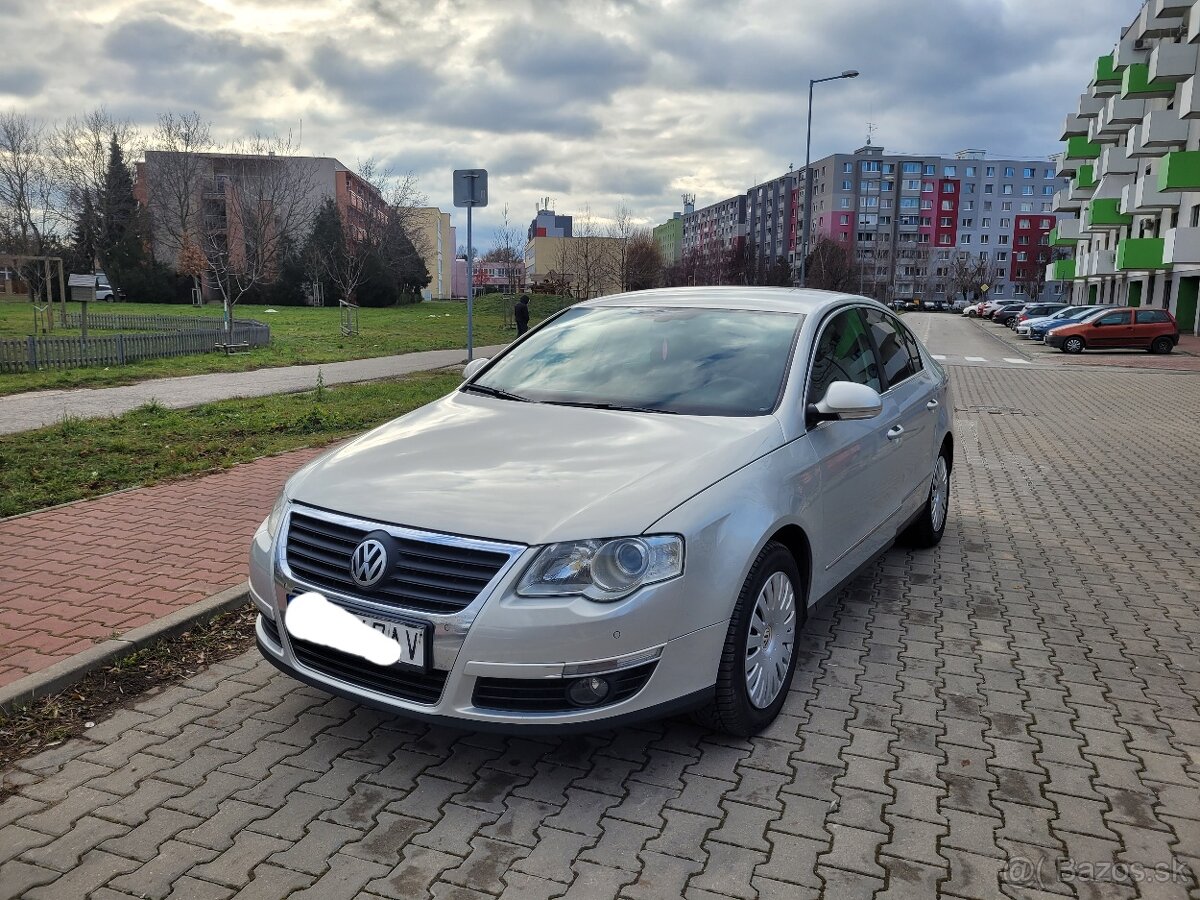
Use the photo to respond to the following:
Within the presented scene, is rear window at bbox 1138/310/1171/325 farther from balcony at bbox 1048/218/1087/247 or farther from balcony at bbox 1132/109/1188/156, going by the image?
balcony at bbox 1048/218/1087/247

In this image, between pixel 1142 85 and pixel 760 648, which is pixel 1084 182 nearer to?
pixel 1142 85

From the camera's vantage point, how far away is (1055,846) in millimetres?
2762

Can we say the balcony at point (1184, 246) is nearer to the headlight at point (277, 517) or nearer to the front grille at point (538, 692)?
the front grille at point (538, 692)

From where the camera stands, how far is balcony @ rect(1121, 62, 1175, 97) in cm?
4688

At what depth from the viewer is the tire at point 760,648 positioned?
10.4ft

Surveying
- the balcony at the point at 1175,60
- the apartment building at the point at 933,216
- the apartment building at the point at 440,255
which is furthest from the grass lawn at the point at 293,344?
the apartment building at the point at 933,216

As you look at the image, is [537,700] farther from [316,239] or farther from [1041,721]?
[316,239]

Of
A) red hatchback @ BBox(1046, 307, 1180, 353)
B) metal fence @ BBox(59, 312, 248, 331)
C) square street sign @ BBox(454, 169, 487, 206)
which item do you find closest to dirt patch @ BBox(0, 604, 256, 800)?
square street sign @ BBox(454, 169, 487, 206)

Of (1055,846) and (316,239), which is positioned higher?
(316,239)

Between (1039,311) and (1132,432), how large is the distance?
39.7m

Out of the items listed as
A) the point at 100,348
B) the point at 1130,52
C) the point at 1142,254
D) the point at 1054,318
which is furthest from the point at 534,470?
the point at 1130,52

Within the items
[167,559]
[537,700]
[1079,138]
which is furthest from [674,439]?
[1079,138]

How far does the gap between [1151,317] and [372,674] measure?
3553 cm

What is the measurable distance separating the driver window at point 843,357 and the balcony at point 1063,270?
2776 inches
